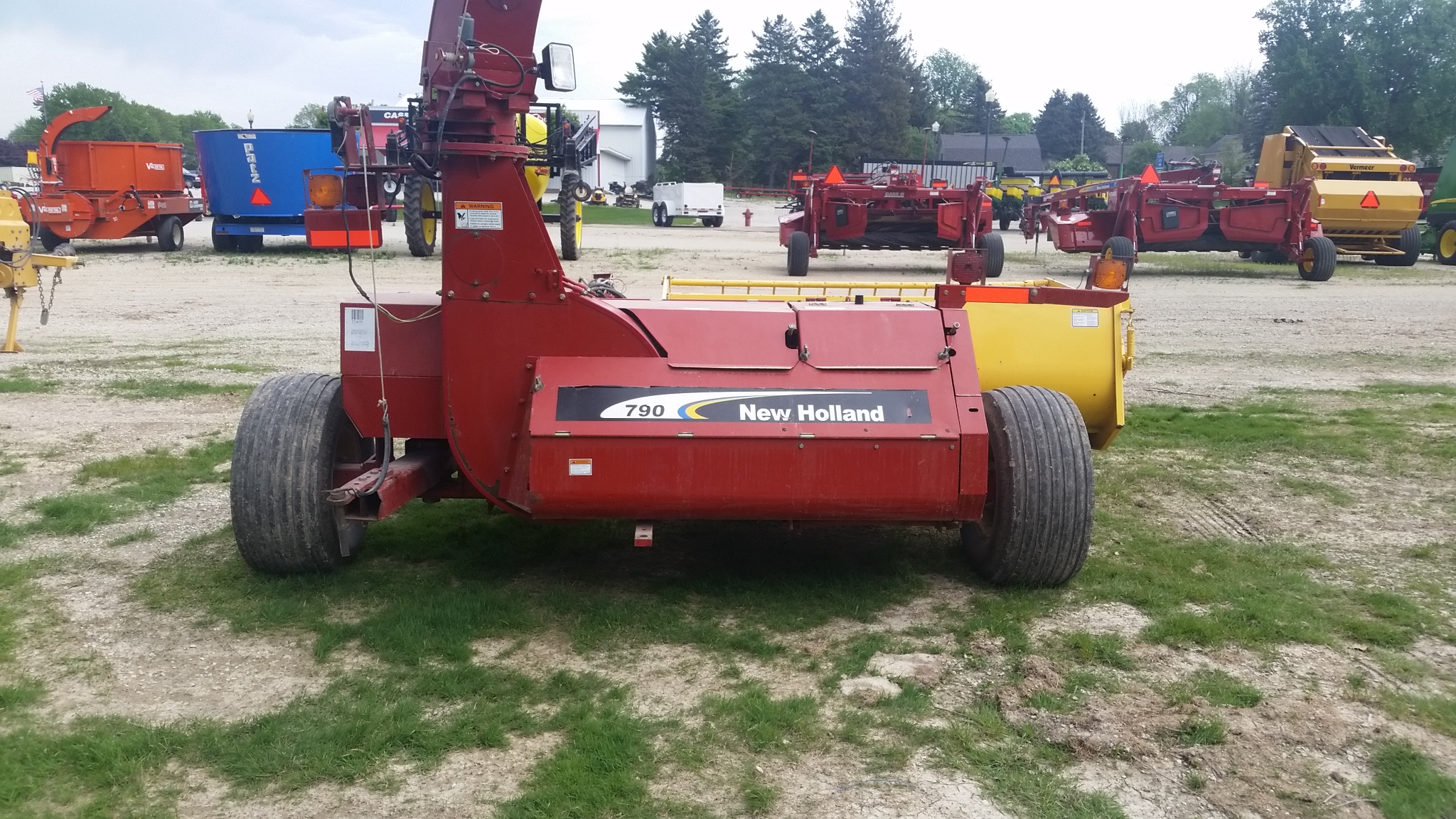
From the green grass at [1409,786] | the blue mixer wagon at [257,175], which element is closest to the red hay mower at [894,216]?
the blue mixer wagon at [257,175]

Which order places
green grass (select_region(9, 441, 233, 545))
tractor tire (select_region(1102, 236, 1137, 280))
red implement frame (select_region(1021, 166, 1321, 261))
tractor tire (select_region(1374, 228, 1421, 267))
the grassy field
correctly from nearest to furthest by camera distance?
1. the grassy field
2. green grass (select_region(9, 441, 233, 545))
3. tractor tire (select_region(1102, 236, 1137, 280))
4. red implement frame (select_region(1021, 166, 1321, 261))
5. tractor tire (select_region(1374, 228, 1421, 267))

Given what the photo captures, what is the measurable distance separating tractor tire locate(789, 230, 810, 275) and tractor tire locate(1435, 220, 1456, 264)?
14.9 meters

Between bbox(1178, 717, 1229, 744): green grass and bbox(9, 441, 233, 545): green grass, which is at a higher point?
bbox(9, 441, 233, 545): green grass

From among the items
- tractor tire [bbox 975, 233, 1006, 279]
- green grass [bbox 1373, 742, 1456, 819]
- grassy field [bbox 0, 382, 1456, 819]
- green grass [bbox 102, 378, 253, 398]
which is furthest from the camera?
tractor tire [bbox 975, 233, 1006, 279]

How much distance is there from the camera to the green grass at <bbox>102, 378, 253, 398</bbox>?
909cm

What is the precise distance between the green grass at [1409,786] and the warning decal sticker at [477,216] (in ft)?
11.4

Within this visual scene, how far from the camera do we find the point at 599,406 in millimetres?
4355

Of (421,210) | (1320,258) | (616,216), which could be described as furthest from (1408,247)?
(616,216)

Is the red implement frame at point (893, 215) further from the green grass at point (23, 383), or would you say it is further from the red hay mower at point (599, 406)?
the red hay mower at point (599, 406)

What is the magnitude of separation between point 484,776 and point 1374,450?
6291mm

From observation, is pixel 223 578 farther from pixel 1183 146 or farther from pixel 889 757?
pixel 1183 146

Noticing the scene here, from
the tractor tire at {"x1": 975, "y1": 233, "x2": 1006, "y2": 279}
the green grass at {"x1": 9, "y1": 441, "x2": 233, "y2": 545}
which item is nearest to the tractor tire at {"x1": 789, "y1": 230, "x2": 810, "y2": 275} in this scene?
the tractor tire at {"x1": 975, "y1": 233, "x2": 1006, "y2": 279}

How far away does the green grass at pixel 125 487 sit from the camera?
5.70 metres

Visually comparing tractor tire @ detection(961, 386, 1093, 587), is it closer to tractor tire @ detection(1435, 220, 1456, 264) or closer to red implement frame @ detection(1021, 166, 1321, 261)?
red implement frame @ detection(1021, 166, 1321, 261)
